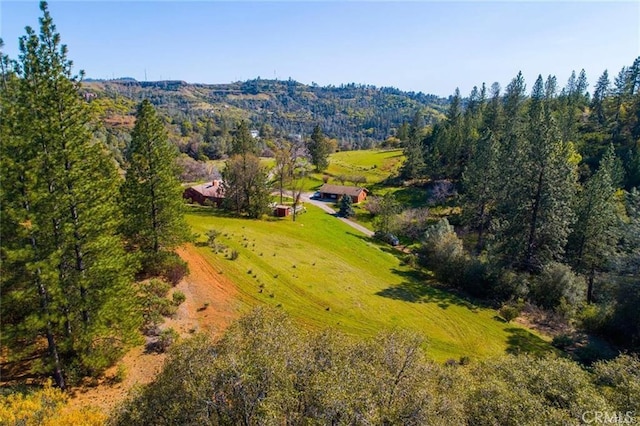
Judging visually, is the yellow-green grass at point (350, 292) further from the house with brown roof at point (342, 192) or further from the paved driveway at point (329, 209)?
the house with brown roof at point (342, 192)

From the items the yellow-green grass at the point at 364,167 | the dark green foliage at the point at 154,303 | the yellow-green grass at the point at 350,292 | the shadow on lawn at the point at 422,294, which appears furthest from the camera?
the yellow-green grass at the point at 364,167

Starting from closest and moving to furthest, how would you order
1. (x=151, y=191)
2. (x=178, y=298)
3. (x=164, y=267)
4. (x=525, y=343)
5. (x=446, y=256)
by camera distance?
(x=178, y=298) < (x=151, y=191) < (x=164, y=267) < (x=525, y=343) < (x=446, y=256)

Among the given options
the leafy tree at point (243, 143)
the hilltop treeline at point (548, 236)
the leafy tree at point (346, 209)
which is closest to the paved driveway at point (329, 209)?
the leafy tree at point (346, 209)

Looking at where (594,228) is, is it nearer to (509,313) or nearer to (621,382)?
(509,313)

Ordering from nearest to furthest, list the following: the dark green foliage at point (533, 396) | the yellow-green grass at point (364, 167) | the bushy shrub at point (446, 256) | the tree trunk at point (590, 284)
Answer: the dark green foliage at point (533, 396), the tree trunk at point (590, 284), the bushy shrub at point (446, 256), the yellow-green grass at point (364, 167)

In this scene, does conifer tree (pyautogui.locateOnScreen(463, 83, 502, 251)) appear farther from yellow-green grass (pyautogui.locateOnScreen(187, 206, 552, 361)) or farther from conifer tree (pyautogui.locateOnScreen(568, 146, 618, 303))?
yellow-green grass (pyautogui.locateOnScreen(187, 206, 552, 361))

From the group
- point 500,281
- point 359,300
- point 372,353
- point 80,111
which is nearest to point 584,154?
point 500,281

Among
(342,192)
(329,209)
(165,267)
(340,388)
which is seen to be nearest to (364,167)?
(342,192)
